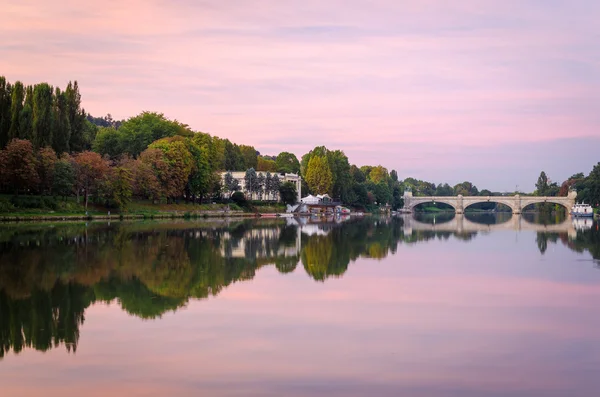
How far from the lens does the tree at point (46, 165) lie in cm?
5459

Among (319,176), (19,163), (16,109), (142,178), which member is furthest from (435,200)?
(19,163)

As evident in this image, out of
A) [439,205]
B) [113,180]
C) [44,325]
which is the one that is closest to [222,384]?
[44,325]

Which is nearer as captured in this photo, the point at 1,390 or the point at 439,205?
the point at 1,390

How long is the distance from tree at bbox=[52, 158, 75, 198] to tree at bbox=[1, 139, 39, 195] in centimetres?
164

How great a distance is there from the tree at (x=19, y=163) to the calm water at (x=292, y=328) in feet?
105

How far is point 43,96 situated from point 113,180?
8.80 m

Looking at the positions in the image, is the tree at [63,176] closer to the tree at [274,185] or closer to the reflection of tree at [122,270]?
the reflection of tree at [122,270]

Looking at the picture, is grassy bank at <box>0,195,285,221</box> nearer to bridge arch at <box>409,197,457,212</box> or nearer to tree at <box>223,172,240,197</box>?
tree at <box>223,172,240,197</box>

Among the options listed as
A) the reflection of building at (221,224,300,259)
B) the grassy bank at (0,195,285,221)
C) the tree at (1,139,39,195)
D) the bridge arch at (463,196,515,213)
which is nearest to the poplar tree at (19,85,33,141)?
the tree at (1,139,39,195)

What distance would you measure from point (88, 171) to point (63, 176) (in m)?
2.91

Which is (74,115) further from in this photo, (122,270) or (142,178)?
(122,270)

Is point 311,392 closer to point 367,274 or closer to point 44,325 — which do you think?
point 44,325

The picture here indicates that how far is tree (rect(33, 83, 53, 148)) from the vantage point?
57178 mm

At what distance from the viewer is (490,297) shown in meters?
15.7
